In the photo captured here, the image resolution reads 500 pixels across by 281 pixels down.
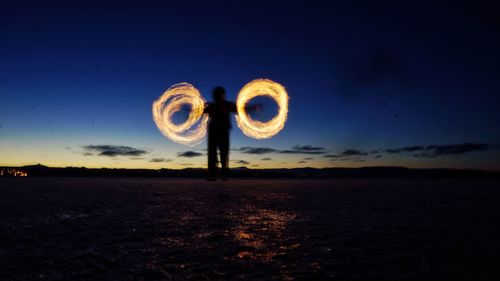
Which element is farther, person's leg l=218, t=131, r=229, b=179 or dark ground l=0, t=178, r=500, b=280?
dark ground l=0, t=178, r=500, b=280

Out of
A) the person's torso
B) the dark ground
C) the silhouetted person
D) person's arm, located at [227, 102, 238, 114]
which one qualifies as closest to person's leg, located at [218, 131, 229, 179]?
the silhouetted person

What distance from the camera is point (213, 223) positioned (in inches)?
1535

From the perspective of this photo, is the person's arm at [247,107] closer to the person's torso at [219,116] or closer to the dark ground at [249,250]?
the person's torso at [219,116]

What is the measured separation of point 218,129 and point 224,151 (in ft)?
3.34

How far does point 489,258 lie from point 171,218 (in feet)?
101

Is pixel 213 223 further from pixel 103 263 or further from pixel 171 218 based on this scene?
pixel 103 263

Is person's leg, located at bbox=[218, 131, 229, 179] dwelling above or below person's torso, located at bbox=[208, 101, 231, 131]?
below

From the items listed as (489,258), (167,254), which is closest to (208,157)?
(167,254)

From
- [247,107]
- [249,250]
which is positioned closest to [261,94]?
[247,107]

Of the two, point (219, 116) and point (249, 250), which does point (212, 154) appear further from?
point (249, 250)

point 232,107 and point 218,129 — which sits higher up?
point 232,107

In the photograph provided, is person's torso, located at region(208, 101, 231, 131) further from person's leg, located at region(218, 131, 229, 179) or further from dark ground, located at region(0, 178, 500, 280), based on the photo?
dark ground, located at region(0, 178, 500, 280)

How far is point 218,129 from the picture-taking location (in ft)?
57.0

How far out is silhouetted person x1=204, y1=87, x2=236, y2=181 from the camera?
56.0 feet
